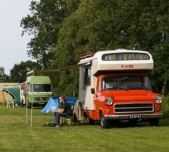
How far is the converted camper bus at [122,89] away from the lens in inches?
762

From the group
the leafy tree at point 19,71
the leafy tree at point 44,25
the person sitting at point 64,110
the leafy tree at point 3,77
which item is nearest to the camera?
the person sitting at point 64,110

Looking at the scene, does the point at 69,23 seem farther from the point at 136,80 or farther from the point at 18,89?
the point at 136,80

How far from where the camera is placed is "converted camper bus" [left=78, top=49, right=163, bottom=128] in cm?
1936

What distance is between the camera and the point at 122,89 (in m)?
20.1

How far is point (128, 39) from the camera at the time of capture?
29.8 m

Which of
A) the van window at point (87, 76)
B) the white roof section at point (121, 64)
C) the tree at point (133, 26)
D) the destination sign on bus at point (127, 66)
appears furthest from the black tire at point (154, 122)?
the tree at point (133, 26)

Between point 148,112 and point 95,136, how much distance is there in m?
3.93

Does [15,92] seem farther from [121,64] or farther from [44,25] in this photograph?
[121,64]

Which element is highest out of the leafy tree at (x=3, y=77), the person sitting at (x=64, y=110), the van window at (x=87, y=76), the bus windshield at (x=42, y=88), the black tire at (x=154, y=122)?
the leafy tree at (x=3, y=77)

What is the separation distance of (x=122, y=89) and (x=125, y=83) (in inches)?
12.7

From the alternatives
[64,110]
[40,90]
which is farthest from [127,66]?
[40,90]

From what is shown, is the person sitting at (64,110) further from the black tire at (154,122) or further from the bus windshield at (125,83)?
the black tire at (154,122)

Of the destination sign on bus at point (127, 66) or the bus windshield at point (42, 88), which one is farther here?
the bus windshield at point (42, 88)

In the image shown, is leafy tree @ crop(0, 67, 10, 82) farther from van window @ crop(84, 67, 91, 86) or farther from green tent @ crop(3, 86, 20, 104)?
van window @ crop(84, 67, 91, 86)
